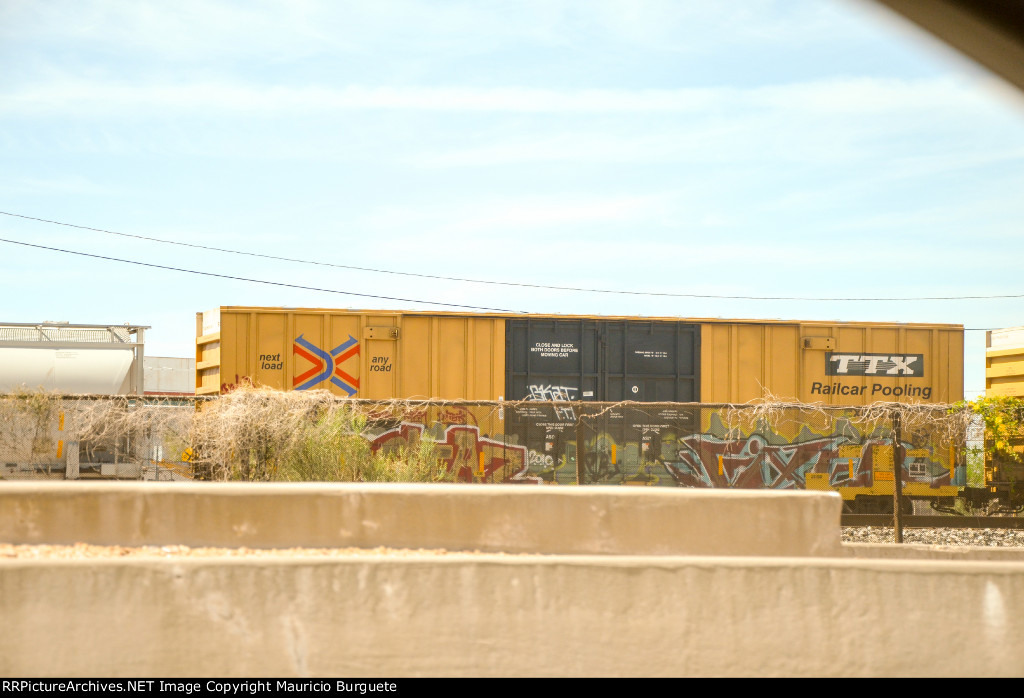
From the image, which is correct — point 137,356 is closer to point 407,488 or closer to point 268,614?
point 407,488

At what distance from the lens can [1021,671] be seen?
4926 mm

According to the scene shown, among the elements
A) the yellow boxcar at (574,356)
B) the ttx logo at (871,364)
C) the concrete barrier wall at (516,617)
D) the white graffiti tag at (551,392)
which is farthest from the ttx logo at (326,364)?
the concrete barrier wall at (516,617)

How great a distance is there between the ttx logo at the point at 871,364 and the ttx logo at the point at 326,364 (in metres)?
9.83

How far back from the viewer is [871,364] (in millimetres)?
18594

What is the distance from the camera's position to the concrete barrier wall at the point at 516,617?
478 centimetres

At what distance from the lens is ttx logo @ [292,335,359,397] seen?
56.5 ft

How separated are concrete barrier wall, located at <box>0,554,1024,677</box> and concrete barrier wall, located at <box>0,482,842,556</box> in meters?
2.19

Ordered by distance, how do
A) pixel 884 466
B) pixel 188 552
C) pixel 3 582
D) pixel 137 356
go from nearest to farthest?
pixel 3 582 < pixel 188 552 < pixel 884 466 < pixel 137 356

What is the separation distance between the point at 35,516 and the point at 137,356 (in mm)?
12023

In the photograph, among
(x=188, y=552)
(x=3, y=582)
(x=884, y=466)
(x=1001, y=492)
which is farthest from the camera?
(x=884, y=466)

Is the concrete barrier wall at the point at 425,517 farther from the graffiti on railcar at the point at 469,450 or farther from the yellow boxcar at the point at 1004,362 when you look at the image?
the yellow boxcar at the point at 1004,362

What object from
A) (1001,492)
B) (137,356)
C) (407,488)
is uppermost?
(137,356)
